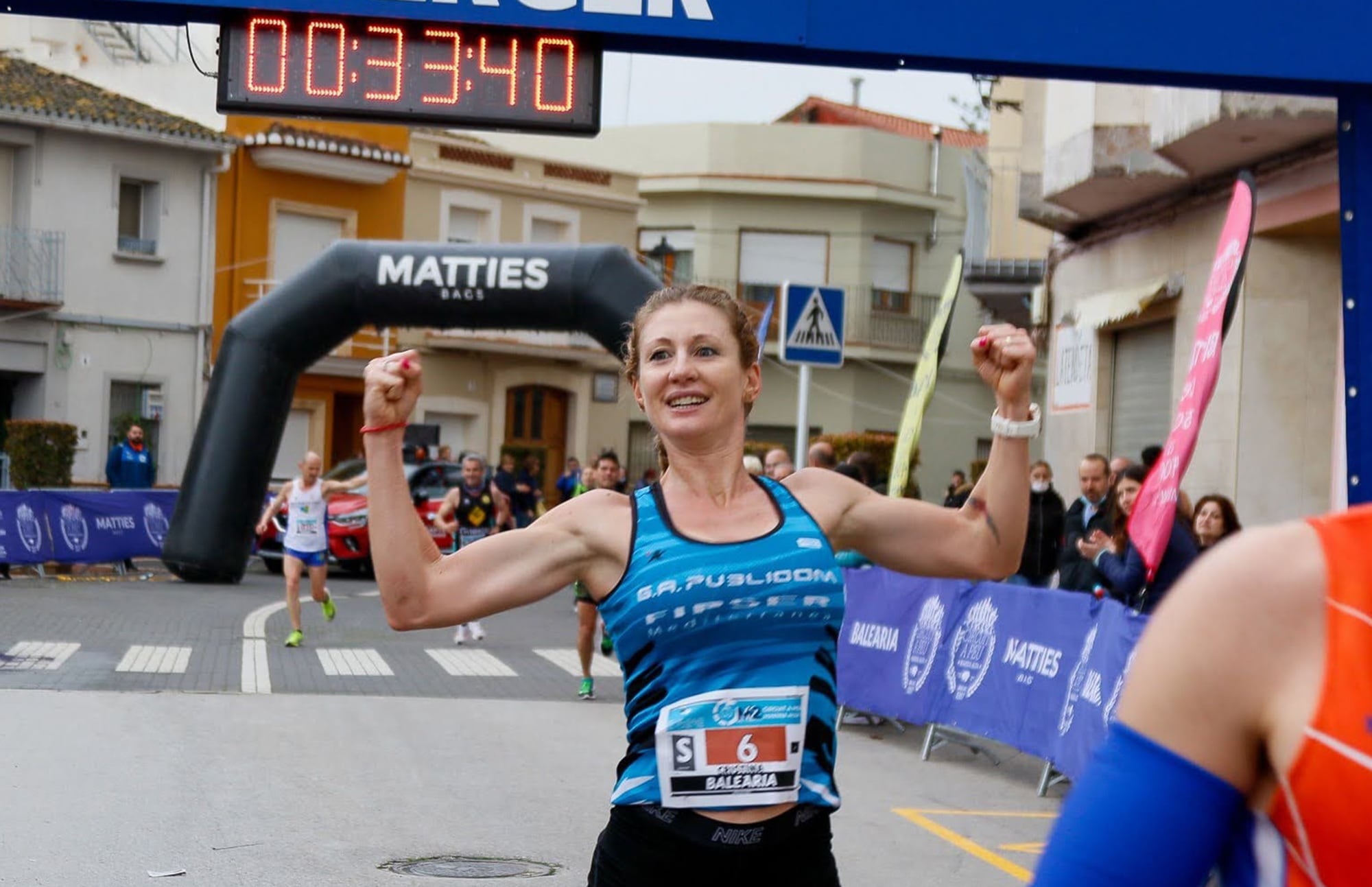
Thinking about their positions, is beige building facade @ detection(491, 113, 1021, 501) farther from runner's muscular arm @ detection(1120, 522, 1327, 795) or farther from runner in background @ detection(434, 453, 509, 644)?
runner's muscular arm @ detection(1120, 522, 1327, 795)

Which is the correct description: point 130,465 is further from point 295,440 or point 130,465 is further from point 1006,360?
point 1006,360

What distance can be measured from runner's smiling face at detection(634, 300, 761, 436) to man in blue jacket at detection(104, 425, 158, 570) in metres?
25.0

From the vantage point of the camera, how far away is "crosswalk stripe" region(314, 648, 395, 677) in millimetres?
15039

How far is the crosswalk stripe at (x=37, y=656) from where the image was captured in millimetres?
14258

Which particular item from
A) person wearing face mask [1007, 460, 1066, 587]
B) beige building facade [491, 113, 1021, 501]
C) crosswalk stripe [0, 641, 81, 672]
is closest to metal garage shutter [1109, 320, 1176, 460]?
person wearing face mask [1007, 460, 1066, 587]

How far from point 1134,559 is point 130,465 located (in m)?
20.3

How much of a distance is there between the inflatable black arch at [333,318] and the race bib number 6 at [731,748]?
619 inches

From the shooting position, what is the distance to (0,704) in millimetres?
12180

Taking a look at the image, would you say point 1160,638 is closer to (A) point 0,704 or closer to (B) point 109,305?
(A) point 0,704

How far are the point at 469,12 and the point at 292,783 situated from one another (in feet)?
13.1

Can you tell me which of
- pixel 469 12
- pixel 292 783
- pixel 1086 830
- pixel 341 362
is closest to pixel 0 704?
pixel 292 783

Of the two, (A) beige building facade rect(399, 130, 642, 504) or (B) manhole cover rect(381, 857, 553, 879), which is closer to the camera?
(B) manhole cover rect(381, 857, 553, 879)

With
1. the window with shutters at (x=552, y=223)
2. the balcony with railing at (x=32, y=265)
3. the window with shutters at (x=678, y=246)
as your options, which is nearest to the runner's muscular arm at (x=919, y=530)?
the balcony with railing at (x=32, y=265)

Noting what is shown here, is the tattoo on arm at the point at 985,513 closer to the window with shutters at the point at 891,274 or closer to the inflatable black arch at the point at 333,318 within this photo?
the inflatable black arch at the point at 333,318
